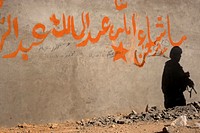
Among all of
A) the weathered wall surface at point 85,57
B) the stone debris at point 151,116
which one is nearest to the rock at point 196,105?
the stone debris at point 151,116

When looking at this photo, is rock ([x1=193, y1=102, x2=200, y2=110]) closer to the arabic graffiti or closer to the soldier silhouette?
the soldier silhouette

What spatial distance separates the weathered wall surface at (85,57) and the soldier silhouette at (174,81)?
12cm

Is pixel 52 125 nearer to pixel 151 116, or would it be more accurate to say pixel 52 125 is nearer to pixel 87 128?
pixel 87 128

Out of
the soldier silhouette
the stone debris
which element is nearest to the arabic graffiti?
the soldier silhouette

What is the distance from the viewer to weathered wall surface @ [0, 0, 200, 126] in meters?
4.78

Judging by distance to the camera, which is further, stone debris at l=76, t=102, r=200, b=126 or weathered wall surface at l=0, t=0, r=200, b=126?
stone debris at l=76, t=102, r=200, b=126

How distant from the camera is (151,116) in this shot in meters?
5.34

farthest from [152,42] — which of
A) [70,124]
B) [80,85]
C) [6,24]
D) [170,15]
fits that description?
[6,24]

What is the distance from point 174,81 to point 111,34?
1612 millimetres

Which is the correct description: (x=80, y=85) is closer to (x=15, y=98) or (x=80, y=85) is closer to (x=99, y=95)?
(x=99, y=95)

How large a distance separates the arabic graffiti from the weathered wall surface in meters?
0.02

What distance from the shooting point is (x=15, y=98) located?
477 centimetres

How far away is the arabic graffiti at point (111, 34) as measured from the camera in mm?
4804

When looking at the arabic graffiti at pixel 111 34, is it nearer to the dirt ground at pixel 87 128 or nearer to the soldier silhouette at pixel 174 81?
the soldier silhouette at pixel 174 81
